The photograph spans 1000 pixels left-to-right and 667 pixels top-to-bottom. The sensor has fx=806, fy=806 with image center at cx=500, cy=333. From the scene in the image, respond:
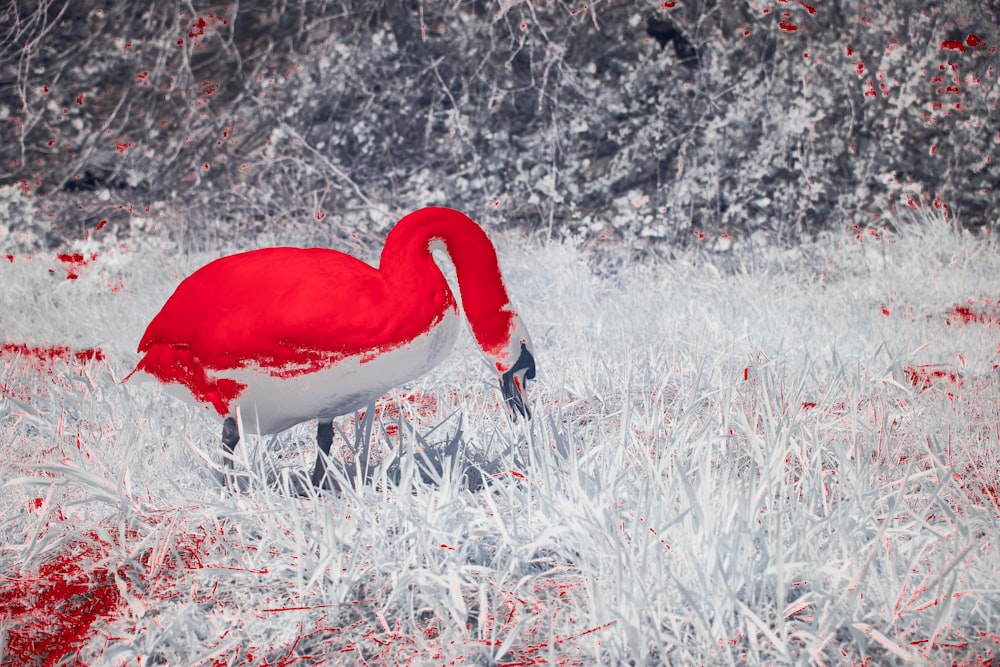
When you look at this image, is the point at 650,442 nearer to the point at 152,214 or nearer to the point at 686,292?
the point at 686,292

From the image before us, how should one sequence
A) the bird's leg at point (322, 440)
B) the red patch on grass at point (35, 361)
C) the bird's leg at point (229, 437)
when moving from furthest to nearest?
the red patch on grass at point (35, 361), the bird's leg at point (322, 440), the bird's leg at point (229, 437)

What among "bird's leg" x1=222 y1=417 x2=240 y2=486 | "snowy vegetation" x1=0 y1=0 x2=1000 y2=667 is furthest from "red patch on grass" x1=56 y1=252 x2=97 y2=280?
"bird's leg" x1=222 y1=417 x2=240 y2=486

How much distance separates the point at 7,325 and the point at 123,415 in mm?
1310

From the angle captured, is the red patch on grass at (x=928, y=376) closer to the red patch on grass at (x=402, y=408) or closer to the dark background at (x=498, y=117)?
the red patch on grass at (x=402, y=408)

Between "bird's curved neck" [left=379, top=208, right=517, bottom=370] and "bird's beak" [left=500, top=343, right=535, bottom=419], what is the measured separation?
0.03 metres

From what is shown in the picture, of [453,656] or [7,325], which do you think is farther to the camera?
[7,325]

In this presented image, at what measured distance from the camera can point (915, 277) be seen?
3041 mm

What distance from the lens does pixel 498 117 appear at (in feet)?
12.9

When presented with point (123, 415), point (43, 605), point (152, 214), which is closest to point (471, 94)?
point (152, 214)

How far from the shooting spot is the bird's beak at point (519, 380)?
1.34 metres

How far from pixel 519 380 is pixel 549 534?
0.27 metres

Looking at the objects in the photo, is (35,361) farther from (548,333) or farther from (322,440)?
(548,333)

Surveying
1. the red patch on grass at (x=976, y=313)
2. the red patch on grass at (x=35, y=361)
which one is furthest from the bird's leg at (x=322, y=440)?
the red patch on grass at (x=976, y=313)

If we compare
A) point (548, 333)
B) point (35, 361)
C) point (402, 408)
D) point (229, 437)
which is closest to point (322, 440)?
point (229, 437)
